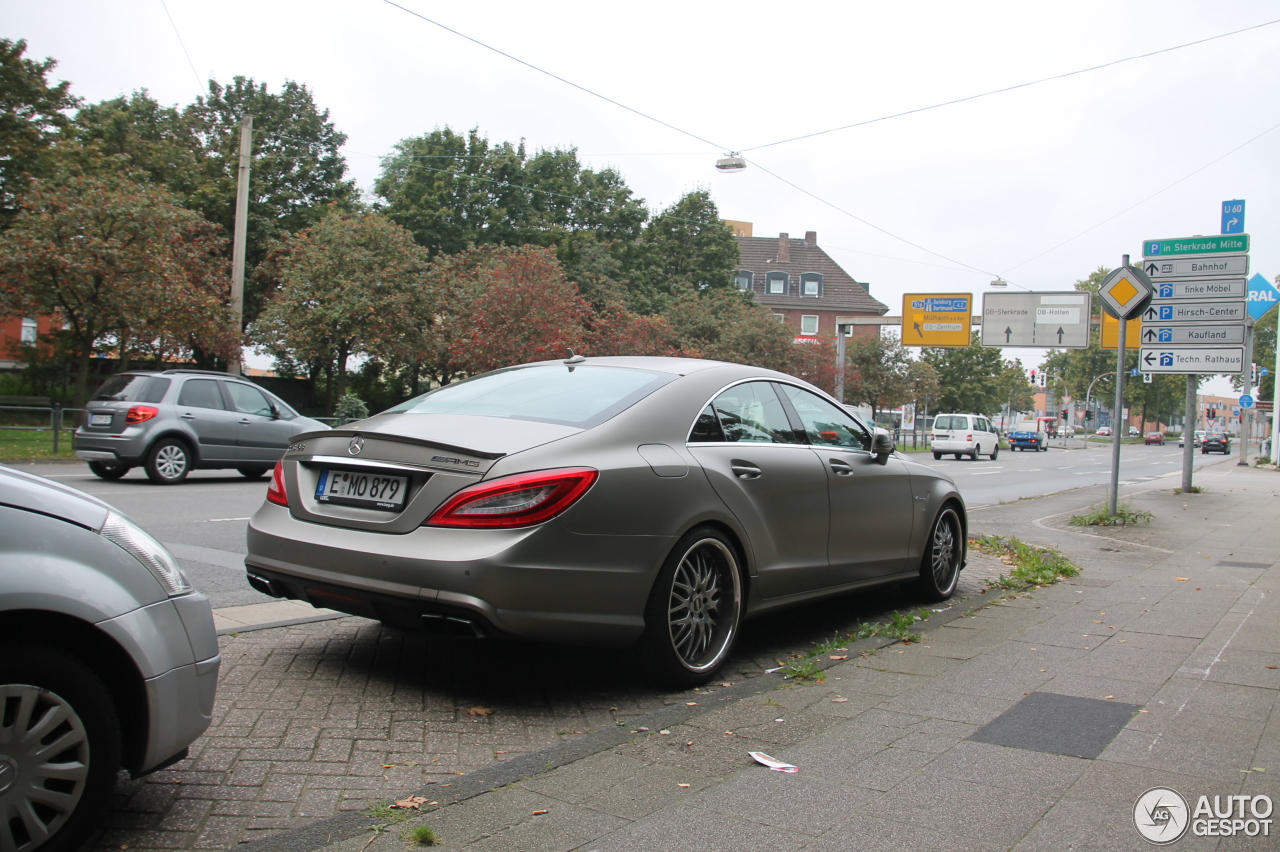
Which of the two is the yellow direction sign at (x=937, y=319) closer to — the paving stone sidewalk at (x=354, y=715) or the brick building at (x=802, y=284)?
the paving stone sidewalk at (x=354, y=715)

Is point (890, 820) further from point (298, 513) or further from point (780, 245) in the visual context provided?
point (780, 245)

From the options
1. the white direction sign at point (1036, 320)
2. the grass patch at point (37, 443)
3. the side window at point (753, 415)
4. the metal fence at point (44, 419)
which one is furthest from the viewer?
the white direction sign at point (1036, 320)

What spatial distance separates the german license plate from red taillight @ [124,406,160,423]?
1092 centimetres

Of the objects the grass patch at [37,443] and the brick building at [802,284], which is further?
the brick building at [802,284]

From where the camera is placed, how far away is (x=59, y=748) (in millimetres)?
2496

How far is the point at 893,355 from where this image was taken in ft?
178

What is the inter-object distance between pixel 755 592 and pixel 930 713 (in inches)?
40.1

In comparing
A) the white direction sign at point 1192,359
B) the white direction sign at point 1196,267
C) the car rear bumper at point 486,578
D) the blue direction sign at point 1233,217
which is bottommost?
the car rear bumper at point 486,578

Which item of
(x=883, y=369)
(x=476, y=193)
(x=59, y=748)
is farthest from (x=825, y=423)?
(x=883, y=369)

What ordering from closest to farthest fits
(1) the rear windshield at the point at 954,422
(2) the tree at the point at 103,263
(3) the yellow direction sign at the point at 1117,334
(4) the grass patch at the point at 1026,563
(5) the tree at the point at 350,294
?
(4) the grass patch at the point at 1026,563, (2) the tree at the point at 103,263, (3) the yellow direction sign at the point at 1117,334, (5) the tree at the point at 350,294, (1) the rear windshield at the point at 954,422

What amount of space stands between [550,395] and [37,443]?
17.6 m

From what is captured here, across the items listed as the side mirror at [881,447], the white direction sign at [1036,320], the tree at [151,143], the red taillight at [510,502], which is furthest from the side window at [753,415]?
the tree at [151,143]

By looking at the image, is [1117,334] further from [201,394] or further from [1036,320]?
[201,394]

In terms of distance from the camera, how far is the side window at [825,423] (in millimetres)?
5781
